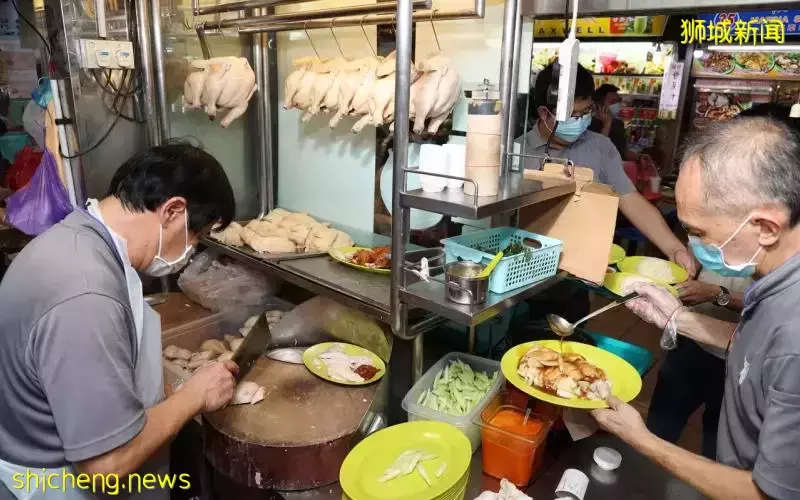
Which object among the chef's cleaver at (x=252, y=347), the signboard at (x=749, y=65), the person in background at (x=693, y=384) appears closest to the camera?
the chef's cleaver at (x=252, y=347)

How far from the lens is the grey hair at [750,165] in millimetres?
1154

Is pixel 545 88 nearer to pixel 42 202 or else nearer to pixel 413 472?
pixel 413 472

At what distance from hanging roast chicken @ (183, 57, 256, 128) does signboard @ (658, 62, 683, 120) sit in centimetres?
398

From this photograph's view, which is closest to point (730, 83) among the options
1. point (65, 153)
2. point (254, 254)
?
point (254, 254)

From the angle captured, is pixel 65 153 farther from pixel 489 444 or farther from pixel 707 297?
pixel 707 297

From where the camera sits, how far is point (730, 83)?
465cm

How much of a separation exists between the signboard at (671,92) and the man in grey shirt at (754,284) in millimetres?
4302

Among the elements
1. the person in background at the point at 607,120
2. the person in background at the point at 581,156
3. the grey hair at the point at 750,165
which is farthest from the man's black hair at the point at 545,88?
the person in background at the point at 607,120

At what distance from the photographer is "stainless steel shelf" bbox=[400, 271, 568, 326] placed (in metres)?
1.51

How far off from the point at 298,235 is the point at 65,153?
1.45 metres

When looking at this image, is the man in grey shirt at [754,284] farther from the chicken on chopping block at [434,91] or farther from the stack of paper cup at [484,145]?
the chicken on chopping block at [434,91]

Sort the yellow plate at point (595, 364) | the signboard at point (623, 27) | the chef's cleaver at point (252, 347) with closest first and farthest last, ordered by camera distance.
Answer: the yellow plate at point (595, 364) < the chef's cleaver at point (252, 347) < the signboard at point (623, 27)

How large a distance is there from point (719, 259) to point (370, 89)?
1463 mm

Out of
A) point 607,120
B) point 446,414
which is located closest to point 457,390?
point 446,414
